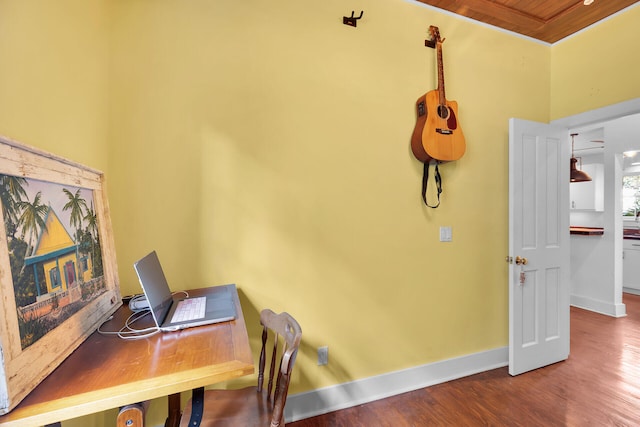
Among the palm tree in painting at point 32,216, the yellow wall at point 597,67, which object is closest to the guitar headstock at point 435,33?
the yellow wall at point 597,67

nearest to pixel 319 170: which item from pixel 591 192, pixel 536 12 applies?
pixel 536 12

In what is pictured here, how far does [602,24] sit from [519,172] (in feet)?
4.21

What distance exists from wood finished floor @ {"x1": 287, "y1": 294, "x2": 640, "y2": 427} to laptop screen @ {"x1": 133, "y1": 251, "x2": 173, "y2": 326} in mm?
1158

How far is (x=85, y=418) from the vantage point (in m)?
1.21

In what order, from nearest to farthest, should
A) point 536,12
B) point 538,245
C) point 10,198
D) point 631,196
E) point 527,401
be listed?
point 10,198, point 527,401, point 536,12, point 538,245, point 631,196

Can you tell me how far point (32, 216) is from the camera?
79cm

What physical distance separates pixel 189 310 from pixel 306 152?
3.62 feet

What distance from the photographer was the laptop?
1.04 m

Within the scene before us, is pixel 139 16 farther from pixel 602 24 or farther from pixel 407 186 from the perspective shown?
pixel 602 24

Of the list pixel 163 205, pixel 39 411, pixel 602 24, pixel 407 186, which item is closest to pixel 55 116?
pixel 163 205

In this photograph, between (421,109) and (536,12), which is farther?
(536,12)

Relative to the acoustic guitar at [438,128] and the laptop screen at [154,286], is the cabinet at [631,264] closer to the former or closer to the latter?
the acoustic guitar at [438,128]

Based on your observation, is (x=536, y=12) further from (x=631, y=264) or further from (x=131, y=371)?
(x=631, y=264)

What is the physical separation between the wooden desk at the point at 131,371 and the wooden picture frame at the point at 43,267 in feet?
0.13
